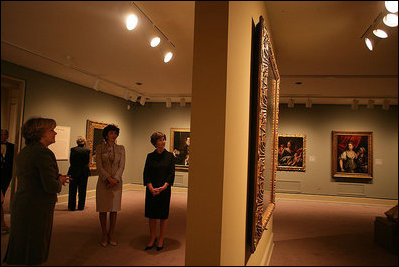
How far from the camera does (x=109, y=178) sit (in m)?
2.86

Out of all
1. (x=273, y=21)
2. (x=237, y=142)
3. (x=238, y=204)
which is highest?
(x=273, y=21)

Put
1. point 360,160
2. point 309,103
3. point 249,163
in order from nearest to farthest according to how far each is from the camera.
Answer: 1. point 249,163
2. point 360,160
3. point 309,103

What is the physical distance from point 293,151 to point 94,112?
6.61m

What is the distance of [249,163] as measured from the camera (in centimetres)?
196

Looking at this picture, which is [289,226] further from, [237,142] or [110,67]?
[110,67]

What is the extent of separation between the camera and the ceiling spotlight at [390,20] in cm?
207

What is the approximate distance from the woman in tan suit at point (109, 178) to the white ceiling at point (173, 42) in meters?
0.72

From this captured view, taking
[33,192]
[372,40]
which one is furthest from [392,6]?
[33,192]

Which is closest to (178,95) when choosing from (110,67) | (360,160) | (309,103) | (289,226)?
(110,67)

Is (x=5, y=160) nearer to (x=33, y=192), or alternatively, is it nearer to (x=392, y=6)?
(x=33, y=192)

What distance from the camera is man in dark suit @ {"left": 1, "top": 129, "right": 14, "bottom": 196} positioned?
924mm

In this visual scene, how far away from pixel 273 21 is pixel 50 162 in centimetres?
252

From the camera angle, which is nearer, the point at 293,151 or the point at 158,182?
the point at 158,182

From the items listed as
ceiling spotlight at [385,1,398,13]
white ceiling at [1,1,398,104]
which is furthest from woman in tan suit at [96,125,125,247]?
ceiling spotlight at [385,1,398,13]
